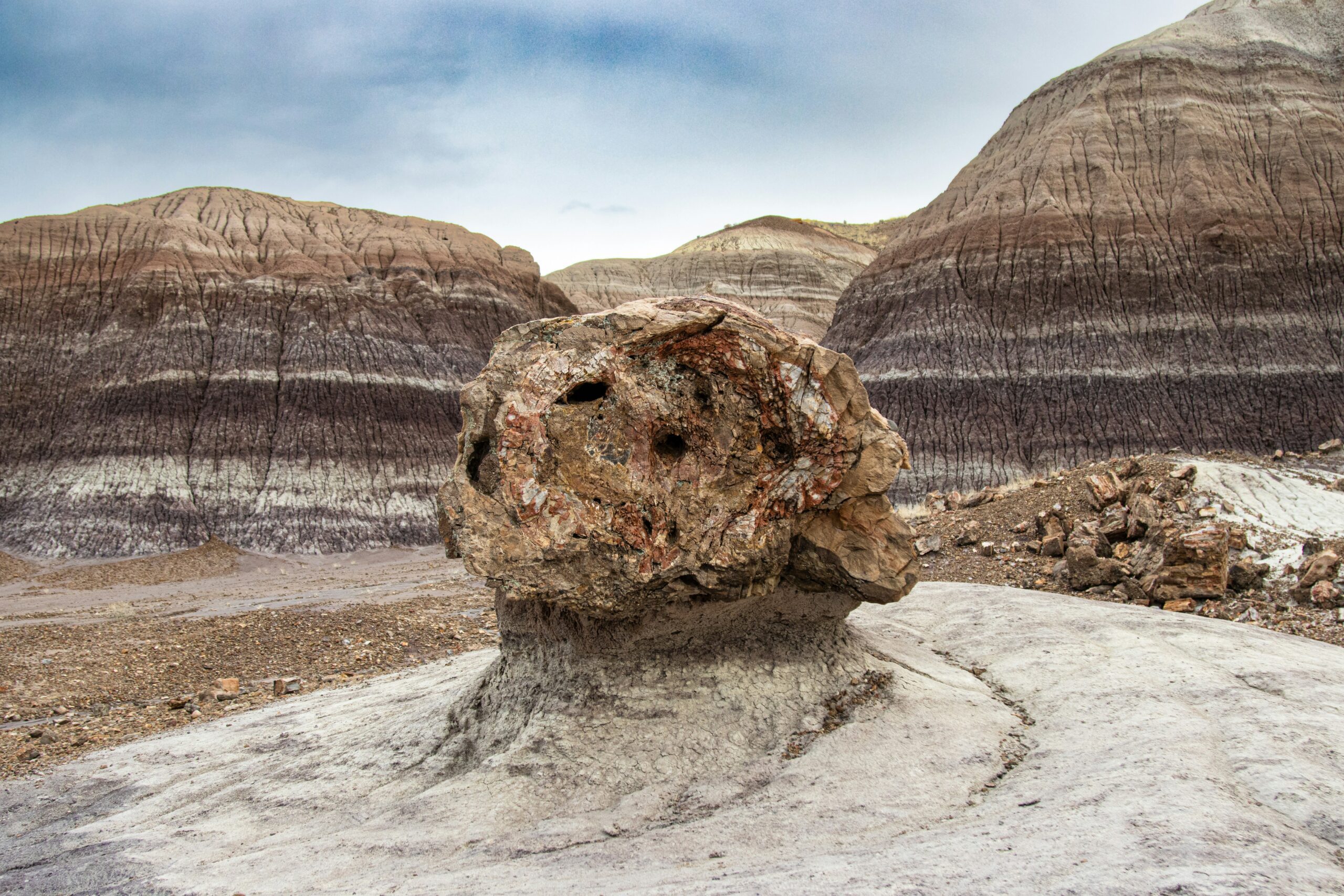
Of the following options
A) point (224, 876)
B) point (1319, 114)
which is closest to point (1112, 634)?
point (224, 876)

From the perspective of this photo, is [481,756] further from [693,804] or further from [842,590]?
[842,590]

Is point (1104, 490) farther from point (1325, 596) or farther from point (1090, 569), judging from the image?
point (1325, 596)

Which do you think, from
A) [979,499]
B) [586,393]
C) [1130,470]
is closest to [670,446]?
[586,393]

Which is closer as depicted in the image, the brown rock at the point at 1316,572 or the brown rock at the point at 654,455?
the brown rock at the point at 654,455

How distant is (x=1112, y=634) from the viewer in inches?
242

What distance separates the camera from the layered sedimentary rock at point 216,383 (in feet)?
72.5

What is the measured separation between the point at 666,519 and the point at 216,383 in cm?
2262

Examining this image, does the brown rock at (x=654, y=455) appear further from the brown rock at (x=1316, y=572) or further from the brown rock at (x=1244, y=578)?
the brown rock at (x=1316, y=572)

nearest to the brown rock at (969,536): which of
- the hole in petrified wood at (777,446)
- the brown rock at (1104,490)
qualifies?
the brown rock at (1104,490)

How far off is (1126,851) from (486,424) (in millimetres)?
3445

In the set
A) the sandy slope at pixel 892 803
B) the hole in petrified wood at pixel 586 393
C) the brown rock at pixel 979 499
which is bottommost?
the brown rock at pixel 979 499

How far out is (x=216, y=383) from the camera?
23891mm

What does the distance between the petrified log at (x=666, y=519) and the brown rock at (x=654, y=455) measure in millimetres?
10

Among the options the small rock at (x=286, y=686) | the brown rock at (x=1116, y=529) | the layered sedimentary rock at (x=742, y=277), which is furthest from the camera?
the layered sedimentary rock at (x=742, y=277)
